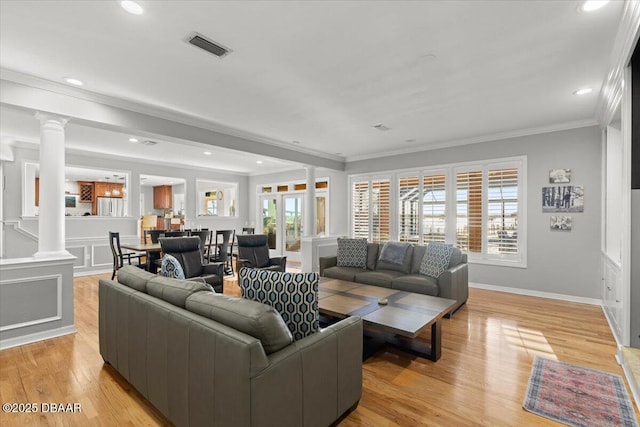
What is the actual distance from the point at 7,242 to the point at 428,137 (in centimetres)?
834

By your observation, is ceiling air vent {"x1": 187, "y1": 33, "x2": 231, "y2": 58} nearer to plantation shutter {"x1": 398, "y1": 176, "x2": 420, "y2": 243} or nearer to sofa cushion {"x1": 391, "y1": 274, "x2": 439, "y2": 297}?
sofa cushion {"x1": 391, "y1": 274, "x2": 439, "y2": 297}

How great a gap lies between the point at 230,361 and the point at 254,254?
13.9 feet

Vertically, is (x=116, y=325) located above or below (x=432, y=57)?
below

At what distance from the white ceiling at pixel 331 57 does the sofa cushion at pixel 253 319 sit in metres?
2.03

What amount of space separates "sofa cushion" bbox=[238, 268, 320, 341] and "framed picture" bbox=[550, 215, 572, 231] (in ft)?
16.0

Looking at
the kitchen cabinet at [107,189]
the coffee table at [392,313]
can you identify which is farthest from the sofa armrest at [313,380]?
the kitchen cabinet at [107,189]

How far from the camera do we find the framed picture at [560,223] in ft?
16.0

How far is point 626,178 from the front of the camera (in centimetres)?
258

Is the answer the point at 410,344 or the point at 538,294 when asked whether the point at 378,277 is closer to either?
the point at 410,344

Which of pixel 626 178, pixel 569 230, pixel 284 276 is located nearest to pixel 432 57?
pixel 626 178

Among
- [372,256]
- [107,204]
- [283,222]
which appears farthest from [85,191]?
[372,256]

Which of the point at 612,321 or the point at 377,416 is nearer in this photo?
the point at 377,416

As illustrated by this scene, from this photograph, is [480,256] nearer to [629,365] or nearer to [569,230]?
[569,230]

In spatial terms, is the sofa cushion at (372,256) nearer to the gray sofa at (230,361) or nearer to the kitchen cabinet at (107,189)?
the gray sofa at (230,361)
